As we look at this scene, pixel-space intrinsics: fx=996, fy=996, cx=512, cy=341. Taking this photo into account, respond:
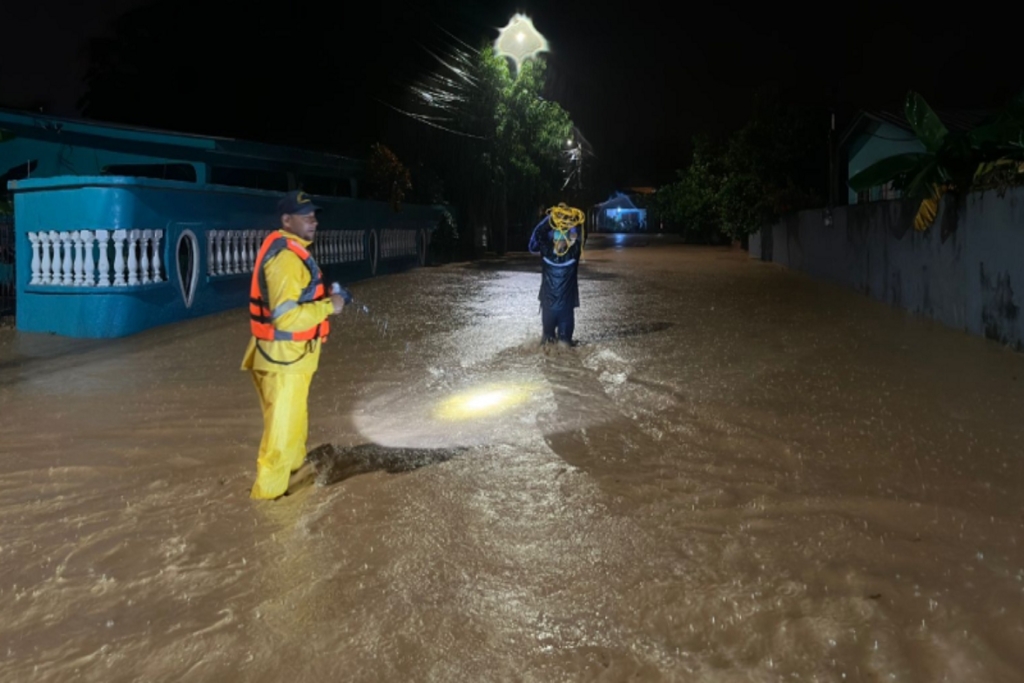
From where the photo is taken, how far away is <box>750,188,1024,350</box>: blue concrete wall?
10.2 meters

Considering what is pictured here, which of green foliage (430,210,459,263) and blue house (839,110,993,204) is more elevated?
blue house (839,110,993,204)

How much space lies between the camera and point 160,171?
21.0m

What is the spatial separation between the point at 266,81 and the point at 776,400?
22.2 meters

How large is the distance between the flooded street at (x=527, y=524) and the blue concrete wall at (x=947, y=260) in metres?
1.07

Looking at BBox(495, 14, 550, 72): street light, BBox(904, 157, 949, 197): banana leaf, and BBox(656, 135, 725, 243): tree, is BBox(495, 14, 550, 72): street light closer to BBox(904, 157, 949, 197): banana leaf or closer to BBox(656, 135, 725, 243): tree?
BBox(656, 135, 725, 243): tree

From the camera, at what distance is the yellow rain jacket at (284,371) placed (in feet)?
16.4

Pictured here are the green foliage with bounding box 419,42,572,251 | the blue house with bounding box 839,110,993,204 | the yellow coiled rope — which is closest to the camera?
the yellow coiled rope

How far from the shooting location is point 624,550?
4484mm

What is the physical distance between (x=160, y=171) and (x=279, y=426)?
17.5 m

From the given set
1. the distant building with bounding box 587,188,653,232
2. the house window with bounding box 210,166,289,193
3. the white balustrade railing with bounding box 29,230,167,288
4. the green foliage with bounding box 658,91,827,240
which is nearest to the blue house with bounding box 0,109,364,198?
the house window with bounding box 210,166,289,193

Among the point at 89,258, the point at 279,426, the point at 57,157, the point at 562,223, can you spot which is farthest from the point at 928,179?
the point at 57,157

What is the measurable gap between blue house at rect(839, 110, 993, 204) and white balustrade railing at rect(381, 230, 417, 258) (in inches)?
405

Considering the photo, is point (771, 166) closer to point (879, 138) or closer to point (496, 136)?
point (879, 138)

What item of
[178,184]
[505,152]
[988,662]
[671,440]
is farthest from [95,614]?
[505,152]
